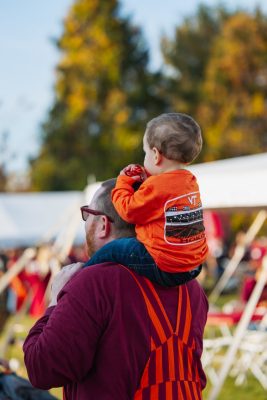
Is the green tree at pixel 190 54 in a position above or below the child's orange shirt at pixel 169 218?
above

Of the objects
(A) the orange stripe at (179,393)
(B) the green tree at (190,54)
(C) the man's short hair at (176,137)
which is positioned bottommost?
(A) the orange stripe at (179,393)

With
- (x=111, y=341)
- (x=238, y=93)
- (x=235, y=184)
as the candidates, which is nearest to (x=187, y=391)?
(x=111, y=341)

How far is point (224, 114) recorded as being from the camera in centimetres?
3288

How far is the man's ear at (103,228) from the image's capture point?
92.1 inches

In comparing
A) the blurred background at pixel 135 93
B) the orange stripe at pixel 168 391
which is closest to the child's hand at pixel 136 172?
the orange stripe at pixel 168 391

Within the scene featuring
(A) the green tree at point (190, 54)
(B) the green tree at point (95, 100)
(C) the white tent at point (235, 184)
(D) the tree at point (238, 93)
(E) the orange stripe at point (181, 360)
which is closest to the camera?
(E) the orange stripe at point (181, 360)

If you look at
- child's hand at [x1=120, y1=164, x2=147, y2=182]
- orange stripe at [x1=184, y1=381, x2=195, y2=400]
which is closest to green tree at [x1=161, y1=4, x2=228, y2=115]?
child's hand at [x1=120, y1=164, x2=147, y2=182]

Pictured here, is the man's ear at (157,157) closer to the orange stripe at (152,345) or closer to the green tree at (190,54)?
the orange stripe at (152,345)

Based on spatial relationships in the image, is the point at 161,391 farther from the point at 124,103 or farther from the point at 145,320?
the point at 124,103

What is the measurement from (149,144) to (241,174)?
3546 mm

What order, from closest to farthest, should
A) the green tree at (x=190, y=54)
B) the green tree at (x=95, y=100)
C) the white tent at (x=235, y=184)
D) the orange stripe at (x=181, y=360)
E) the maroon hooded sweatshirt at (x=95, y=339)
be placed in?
the maroon hooded sweatshirt at (x=95, y=339), the orange stripe at (x=181, y=360), the white tent at (x=235, y=184), the green tree at (x=95, y=100), the green tree at (x=190, y=54)

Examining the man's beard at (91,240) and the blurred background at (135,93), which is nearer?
the man's beard at (91,240)

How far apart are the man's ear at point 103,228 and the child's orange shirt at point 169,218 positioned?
3.3 inches

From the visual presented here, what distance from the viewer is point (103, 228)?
2346 millimetres
